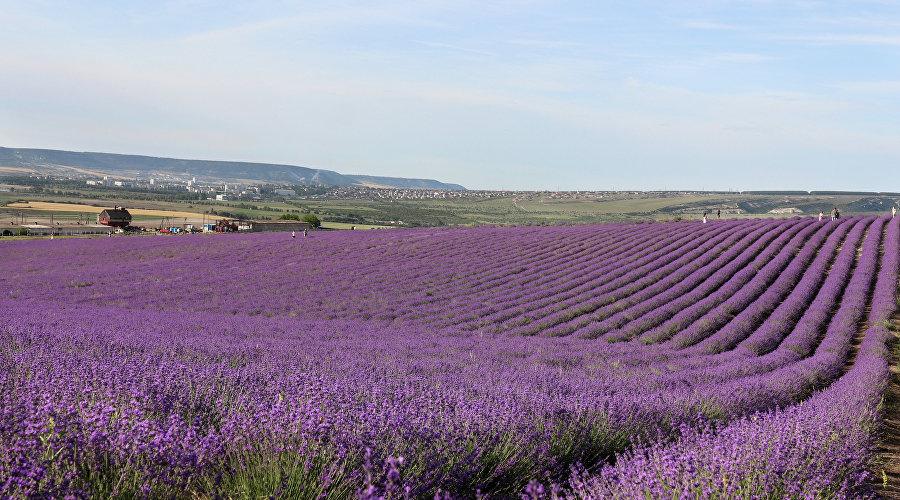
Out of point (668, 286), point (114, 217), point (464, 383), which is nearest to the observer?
point (464, 383)

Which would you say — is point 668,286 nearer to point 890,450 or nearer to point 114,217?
point 890,450

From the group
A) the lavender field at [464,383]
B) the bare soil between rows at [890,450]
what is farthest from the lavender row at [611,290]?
the bare soil between rows at [890,450]

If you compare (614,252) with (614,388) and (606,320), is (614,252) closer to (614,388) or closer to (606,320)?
(606,320)

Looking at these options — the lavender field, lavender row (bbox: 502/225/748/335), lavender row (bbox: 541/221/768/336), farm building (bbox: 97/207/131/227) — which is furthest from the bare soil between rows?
farm building (bbox: 97/207/131/227)

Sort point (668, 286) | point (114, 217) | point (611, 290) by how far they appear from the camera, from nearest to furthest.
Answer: point (611, 290) < point (668, 286) < point (114, 217)

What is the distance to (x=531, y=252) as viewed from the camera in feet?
95.2

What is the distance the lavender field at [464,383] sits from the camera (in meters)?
3.31

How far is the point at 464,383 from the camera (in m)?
6.45

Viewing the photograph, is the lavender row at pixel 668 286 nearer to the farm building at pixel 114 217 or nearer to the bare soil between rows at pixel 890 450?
the bare soil between rows at pixel 890 450

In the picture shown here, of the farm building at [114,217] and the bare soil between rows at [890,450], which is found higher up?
the bare soil between rows at [890,450]

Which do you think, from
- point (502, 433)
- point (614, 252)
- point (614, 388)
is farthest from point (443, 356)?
point (614, 252)

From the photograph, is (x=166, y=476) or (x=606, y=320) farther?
(x=606, y=320)

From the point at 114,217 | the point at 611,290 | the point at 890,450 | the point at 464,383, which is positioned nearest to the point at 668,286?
the point at 611,290

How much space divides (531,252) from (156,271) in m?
16.0
